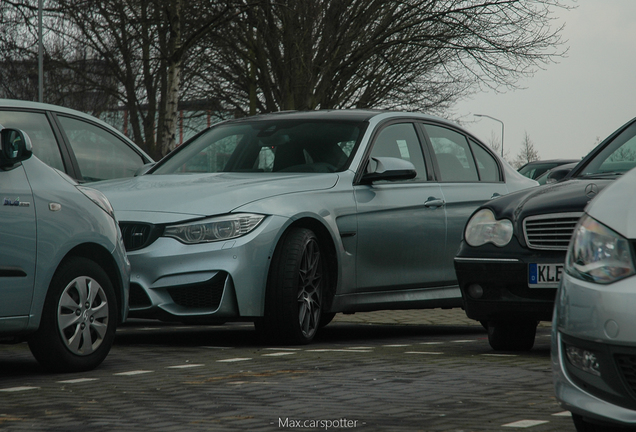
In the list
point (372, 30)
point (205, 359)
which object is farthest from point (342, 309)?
point (372, 30)

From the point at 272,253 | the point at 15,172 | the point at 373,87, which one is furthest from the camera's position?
the point at 373,87

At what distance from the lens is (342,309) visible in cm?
800

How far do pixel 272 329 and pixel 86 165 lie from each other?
226 centimetres

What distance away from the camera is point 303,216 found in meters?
7.54

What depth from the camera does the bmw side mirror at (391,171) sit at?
26.6 feet

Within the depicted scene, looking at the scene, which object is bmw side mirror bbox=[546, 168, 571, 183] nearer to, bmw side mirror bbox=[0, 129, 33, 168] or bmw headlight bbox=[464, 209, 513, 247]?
bmw headlight bbox=[464, 209, 513, 247]

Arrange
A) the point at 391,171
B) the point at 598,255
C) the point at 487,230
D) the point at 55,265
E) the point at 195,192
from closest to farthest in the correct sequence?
the point at 598,255
the point at 55,265
the point at 487,230
the point at 195,192
the point at 391,171

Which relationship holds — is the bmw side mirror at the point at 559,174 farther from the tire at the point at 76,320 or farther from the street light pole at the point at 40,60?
the street light pole at the point at 40,60

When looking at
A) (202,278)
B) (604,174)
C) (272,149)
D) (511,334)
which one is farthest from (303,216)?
(604,174)

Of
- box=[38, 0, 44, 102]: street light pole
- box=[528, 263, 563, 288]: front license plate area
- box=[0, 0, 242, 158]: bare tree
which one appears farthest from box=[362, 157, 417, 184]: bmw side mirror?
box=[38, 0, 44, 102]: street light pole

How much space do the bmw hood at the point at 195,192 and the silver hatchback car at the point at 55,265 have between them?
76cm

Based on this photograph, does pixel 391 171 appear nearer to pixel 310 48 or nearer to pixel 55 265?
pixel 55 265

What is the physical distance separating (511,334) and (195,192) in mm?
2287

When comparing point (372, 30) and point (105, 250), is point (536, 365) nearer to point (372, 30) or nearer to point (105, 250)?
point (105, 250)
